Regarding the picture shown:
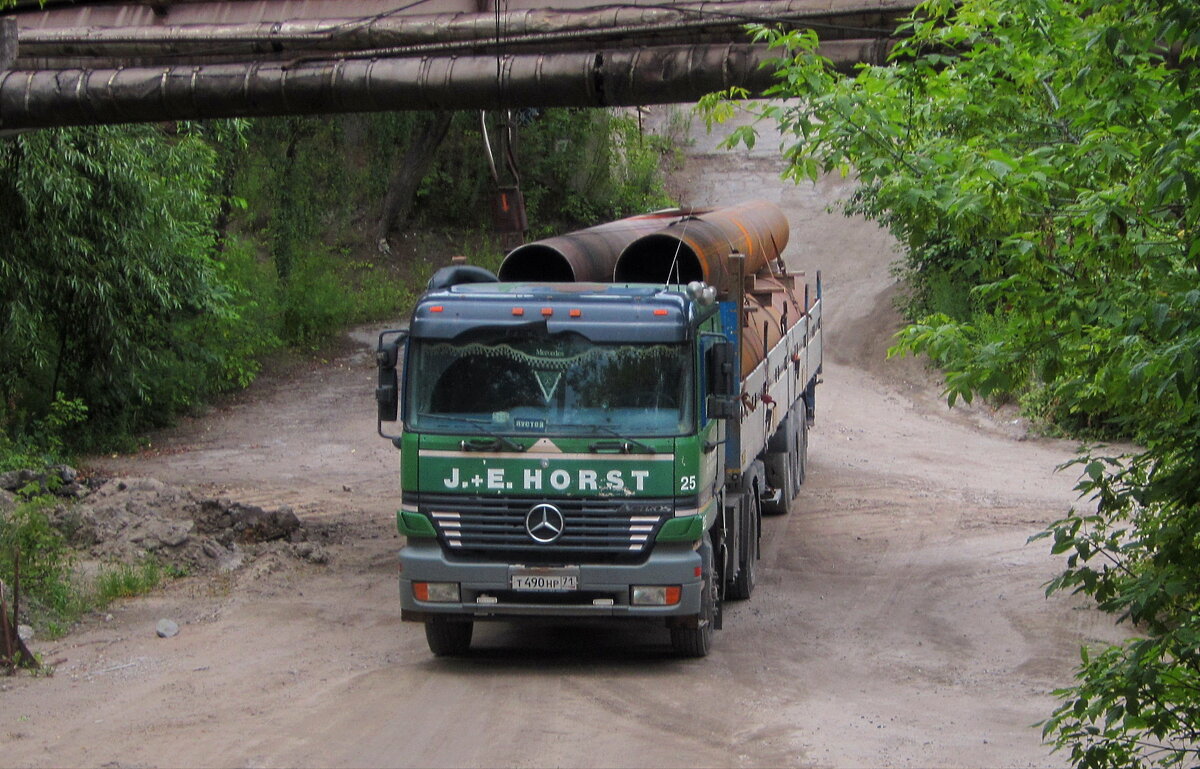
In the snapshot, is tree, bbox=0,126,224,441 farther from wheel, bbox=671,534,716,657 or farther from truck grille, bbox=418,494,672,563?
wheel, bbox=671,534,716,657

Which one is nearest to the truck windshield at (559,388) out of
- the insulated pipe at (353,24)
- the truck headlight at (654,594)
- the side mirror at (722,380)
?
the side mirror at (722,380)

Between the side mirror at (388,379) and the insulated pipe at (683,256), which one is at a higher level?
the insulated pipe at (683,256)

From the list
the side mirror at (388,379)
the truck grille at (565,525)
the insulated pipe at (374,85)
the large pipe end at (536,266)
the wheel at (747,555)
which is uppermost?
the insulated pipe at (374,85)

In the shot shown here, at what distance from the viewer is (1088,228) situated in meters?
5.57

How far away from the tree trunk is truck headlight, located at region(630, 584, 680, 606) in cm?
2531

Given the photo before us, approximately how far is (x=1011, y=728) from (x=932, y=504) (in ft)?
27.0

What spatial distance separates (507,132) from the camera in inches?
478

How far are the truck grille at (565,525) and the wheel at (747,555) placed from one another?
273cm

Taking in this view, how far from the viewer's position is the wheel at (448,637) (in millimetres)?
10352

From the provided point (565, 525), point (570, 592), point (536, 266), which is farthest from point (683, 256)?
point (570, 592)

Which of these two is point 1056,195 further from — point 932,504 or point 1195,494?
point 932,504

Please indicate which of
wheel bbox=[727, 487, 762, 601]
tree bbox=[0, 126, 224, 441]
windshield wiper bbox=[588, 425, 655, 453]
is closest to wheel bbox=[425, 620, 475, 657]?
windshield wiper bbox=[588, 425, 655, 453]

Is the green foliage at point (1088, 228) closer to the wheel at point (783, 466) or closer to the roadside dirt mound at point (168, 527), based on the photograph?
the wheel at point (783, 466)

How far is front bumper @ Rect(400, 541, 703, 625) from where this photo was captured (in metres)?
9.68
